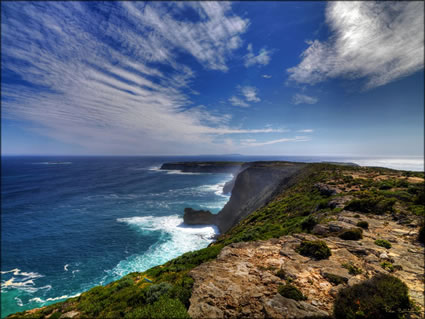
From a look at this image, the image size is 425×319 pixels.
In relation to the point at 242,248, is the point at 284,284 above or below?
above

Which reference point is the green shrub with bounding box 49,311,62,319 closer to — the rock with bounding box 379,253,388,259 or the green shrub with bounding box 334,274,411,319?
the green shrub with bounding box 334,274,411,319

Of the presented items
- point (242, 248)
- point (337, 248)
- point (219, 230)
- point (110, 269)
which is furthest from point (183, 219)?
point (337, 248)

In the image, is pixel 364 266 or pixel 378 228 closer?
pixel 364 266

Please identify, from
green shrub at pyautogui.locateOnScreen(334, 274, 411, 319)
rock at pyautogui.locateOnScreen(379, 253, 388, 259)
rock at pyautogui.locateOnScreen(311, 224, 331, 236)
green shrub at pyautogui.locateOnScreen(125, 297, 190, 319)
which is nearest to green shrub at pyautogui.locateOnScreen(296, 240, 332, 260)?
rock at pyautogui.locateOnScreen(379, 253, 388, 259)

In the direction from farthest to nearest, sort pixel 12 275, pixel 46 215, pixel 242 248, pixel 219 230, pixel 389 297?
pixel 46 215 < pixel 219 230 < pixel 12 275 < pixel 242 248 < pixel 389 297

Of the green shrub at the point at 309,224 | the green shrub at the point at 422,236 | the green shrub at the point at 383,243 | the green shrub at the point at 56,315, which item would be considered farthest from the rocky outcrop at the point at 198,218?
the green shrub at the point at 422,236

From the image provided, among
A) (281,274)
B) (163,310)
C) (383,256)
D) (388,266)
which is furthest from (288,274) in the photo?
(163,310)

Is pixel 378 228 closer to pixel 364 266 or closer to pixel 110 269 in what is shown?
pixel 364 266
